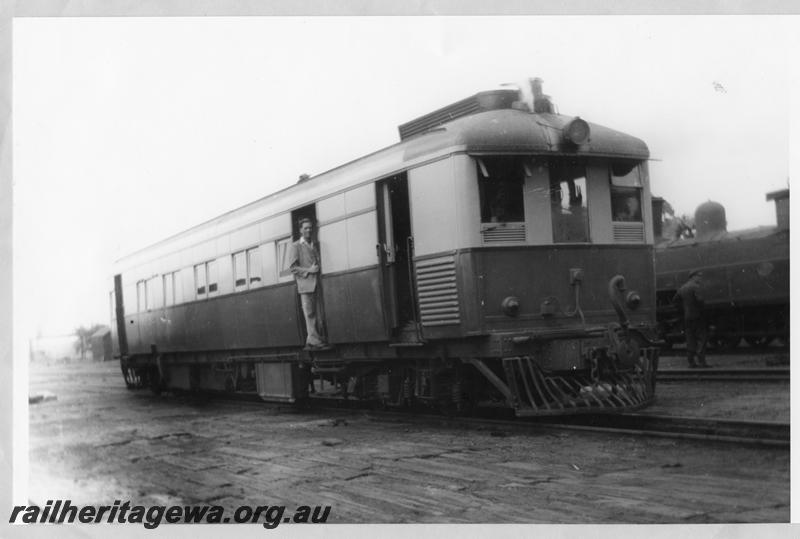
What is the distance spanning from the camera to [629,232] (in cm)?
842

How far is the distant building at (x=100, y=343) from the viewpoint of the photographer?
42.2ft

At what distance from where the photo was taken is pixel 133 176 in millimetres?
8008

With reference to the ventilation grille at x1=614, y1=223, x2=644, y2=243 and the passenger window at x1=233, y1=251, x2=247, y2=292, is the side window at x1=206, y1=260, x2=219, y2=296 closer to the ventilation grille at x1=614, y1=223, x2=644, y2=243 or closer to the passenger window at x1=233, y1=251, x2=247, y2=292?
A: the passenger window at x1=233, y1=251, x2=247, y2=292

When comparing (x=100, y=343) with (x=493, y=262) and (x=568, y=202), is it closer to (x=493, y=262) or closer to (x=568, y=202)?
(x=493, y=262)

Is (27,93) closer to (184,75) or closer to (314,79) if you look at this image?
(184,75)

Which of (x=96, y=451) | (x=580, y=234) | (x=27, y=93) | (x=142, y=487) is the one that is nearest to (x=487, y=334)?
(x=580, y=234)

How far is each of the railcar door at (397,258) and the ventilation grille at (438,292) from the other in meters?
0.25

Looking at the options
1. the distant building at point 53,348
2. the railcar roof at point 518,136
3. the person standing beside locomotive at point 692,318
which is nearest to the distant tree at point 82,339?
the distant building at point 53,348

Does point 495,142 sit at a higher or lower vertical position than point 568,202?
higher

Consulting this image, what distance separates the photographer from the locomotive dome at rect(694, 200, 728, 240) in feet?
51.6

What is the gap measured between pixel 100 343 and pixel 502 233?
8.80 metres

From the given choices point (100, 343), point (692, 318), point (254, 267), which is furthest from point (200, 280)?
point (692, 318)

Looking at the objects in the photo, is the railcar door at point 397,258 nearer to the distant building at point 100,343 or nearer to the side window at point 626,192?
the side window at point 626,192

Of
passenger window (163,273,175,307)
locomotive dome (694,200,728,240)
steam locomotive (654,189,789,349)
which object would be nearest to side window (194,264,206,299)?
passenger window (163,273,175,307)
